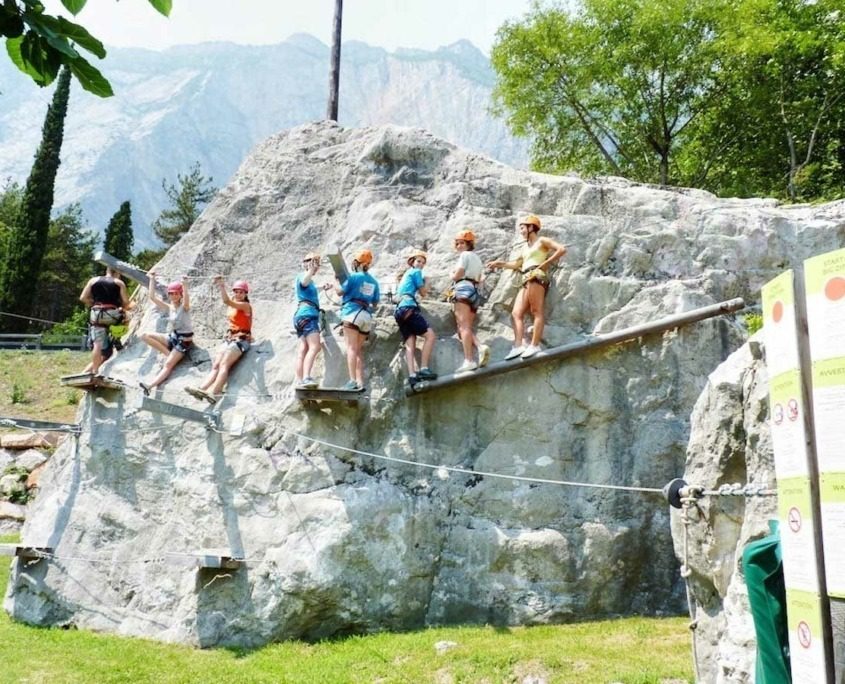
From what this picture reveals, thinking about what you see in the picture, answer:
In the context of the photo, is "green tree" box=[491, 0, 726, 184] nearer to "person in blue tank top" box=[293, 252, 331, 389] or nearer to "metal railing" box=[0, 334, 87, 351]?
"metal railing" box=[0, 334, 87, 351]

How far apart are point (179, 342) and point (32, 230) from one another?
23.6m

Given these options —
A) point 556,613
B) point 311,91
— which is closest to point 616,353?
point 556,613

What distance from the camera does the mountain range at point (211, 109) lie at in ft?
363

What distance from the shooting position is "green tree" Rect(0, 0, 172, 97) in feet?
7.68

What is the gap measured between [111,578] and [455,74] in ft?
528

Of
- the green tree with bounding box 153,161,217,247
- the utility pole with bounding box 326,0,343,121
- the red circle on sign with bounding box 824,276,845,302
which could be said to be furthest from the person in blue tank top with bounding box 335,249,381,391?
the green tree with bounding box 153,161,217,247

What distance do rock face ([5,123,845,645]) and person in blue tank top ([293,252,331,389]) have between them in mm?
352

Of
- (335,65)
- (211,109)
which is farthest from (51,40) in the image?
(211,109)

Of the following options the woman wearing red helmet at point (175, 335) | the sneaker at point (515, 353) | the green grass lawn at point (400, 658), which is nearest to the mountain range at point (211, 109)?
the woman wearing red helmet at point (175, 335)

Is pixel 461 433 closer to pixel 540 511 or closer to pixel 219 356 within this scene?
pixel 540 511

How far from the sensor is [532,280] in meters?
9.70

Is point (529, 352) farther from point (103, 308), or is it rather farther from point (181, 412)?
point (103, 308)

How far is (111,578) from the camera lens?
1001 centimetres

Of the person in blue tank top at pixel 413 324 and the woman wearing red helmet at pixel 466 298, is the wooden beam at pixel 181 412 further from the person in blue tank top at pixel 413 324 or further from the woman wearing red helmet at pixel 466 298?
the woman wearing red helmet at pixel 466 298
